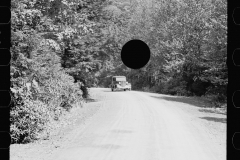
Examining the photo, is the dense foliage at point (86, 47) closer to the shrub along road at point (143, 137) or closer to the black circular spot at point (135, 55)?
the black circular spot at point (135, 55)

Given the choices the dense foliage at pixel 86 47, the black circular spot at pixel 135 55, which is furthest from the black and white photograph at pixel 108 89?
the black circular spot at pixel 135 55

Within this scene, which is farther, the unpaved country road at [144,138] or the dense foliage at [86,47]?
the unpaved country road at [144,138]

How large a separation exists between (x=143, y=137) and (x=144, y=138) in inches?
8.7

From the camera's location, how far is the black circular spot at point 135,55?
4.60ft

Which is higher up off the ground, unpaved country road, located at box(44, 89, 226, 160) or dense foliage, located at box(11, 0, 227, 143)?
dense foliage, located at box(11, 0, 227, 143)

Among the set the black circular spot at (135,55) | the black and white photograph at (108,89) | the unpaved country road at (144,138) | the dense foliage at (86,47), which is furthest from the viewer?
the unpaved country road at (144,138)

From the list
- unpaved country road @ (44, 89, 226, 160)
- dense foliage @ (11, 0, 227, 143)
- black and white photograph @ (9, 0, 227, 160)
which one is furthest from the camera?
unpaved country road @ (44, 89, 226, 160)

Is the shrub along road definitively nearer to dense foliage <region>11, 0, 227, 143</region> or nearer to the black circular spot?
dense foliage <region>11, 0, 227, 143</region>

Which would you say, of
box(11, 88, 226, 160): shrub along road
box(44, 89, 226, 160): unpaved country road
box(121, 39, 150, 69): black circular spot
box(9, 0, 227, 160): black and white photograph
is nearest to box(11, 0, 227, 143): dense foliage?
box(9, 0, 227, 160): black and white photograph

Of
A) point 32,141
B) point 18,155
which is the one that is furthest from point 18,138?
point 18,155

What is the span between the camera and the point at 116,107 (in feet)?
81.8

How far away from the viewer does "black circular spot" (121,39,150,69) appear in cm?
140

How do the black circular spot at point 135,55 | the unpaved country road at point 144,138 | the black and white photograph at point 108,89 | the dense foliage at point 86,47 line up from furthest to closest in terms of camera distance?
the unpaved country road at point 144,138, the black and white photograph at point 108,89, the dense foliage at point 86,47, the black circular spot at point 135,55

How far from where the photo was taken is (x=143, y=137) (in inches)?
549
